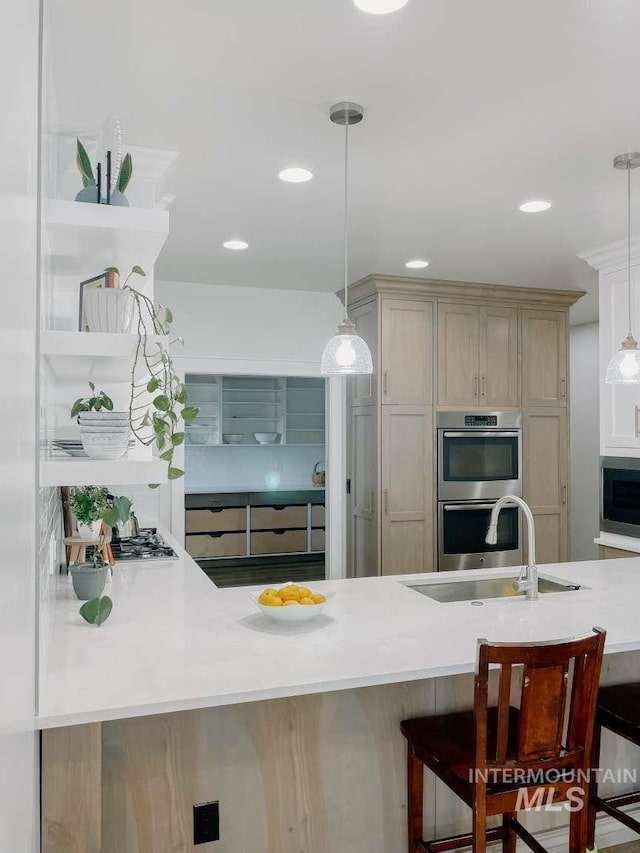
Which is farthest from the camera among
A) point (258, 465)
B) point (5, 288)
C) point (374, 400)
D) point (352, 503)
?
point (258, 465)

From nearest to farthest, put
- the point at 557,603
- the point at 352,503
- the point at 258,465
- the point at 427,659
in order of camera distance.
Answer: the point at 427,659 → the point at 557,603 → the point at 352,503 → the point at 258,465

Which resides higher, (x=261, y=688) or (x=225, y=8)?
(x=225, y=8)

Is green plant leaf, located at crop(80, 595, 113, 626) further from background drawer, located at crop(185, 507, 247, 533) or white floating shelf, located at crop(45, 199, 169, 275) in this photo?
background drawer, located at crop(185, 507, 247, 533)

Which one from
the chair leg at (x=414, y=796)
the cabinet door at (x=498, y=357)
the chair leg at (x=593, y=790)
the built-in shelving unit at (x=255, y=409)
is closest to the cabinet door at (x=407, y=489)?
the cabinet door at (x=498, y=357)

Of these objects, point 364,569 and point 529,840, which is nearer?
point 529,840

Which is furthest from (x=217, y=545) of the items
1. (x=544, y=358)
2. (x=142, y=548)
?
(x=142, y=548)

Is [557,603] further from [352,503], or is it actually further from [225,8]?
[352,503]

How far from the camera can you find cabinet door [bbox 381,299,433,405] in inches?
189

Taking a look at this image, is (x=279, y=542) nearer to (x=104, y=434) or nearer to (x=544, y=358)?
(x=544, y=358)

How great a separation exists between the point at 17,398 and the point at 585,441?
663cm

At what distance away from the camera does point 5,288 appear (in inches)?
28.5

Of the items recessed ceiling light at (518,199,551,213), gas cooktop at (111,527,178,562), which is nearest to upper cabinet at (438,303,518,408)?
recessed ceiling light at (518,199,551,213)

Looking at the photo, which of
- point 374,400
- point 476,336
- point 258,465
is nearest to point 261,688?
point 374,400

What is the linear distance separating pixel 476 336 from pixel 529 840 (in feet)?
12.3
